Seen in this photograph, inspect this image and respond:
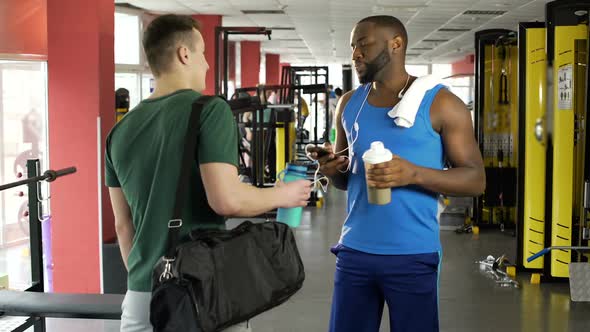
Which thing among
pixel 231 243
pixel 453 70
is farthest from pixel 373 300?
pixel 453 70

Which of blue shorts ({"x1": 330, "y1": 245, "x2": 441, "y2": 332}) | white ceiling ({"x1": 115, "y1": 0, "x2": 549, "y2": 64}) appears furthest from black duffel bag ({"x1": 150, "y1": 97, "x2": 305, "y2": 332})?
white ceiling ({"x1": 115, "y1": 0, "x2": 549, "y2": 64})

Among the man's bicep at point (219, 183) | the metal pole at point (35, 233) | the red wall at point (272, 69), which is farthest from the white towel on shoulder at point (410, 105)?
the red wall at point (272, 69)

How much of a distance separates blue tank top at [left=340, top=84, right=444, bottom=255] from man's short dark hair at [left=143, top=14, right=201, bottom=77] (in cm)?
70

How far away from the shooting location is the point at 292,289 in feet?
5.36

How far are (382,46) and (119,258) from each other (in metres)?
4.17

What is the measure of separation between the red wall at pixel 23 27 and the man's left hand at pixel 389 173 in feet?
13.7

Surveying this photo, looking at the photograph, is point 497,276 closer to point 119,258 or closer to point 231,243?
point 119,258

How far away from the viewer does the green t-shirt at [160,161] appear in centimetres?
150

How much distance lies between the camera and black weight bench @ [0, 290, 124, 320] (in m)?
3.00

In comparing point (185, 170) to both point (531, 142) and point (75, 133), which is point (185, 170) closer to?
point (75, 133)

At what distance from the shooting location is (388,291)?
2023 mm

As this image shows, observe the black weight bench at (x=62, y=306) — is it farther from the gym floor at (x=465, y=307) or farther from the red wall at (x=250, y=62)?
the red wall at (x=250, y=62)

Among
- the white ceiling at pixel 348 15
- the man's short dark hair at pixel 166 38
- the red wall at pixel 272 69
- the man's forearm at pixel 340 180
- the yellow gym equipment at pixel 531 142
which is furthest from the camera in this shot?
the red wall at pixel 272 69

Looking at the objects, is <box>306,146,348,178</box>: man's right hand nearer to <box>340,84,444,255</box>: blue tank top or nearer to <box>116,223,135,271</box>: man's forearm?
<box>340,84,444,255</box>: blue tank top
